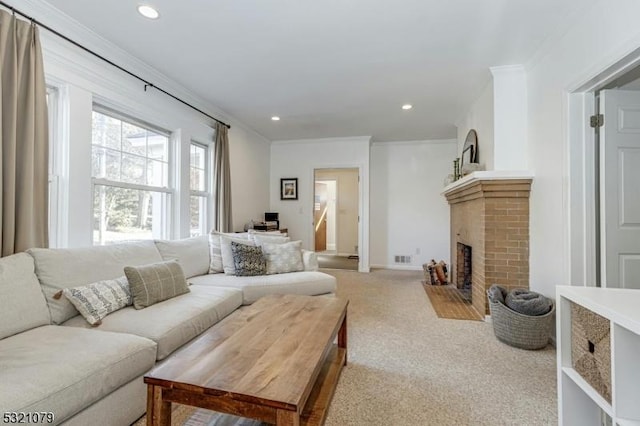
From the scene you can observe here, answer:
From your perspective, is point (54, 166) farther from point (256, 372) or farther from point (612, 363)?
point (612, 363)

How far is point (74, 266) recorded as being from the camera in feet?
6.11

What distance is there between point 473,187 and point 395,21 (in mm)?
1813

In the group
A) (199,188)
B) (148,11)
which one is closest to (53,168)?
(148,11)

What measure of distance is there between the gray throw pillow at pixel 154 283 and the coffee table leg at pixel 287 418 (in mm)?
1385

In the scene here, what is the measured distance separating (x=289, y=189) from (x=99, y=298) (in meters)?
4.17

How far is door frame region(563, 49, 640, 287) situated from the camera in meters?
2.13

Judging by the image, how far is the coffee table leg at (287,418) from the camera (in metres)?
0.96

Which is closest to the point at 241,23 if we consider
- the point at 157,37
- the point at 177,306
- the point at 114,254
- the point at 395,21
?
the point at 157,37

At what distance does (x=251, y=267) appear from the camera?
9.90 feet

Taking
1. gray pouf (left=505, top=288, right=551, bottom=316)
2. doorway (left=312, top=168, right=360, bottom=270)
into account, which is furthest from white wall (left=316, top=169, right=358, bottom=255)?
gray pouf (left=505, top=288, right=551, bottom=316)

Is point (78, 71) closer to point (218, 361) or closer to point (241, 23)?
point (241, 23)

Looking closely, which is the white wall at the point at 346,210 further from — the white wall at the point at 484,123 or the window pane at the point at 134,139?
the window pane at the point at 134,139

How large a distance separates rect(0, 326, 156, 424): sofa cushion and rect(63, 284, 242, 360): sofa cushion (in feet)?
0.34

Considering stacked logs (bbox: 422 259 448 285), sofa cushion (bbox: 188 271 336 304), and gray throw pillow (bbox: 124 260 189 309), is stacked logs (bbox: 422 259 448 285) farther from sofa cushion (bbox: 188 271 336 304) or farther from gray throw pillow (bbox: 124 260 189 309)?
gray throw pillow (bbox: 124 260 189 309)
